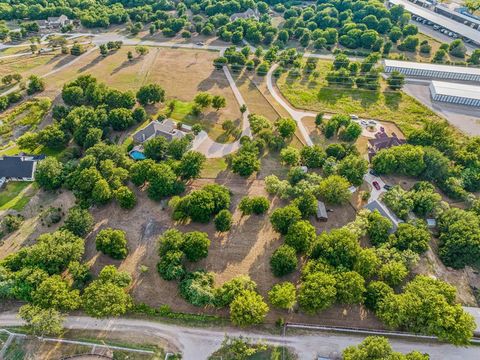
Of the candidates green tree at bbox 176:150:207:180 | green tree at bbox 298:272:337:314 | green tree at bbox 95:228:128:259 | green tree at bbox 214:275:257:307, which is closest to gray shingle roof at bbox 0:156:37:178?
green tree at bbox 95:228:128:259

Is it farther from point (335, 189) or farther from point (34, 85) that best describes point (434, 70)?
point (34, 85)

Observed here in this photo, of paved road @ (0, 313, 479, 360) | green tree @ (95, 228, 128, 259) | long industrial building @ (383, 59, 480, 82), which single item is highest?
long industrial building @ (383, 59, 480, 82)

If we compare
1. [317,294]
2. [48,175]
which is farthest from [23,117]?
[317,294]

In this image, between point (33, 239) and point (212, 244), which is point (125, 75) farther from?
→ point (212, 244)

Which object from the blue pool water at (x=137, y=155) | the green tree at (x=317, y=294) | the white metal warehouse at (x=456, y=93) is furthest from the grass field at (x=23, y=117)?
the white metal warehouse at (x=456, y=93)

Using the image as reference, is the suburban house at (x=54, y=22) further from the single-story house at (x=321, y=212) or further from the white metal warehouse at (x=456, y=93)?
the white metal warehouse at (x=456, y=93)

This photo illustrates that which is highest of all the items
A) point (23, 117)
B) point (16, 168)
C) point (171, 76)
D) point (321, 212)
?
point (171, 76)

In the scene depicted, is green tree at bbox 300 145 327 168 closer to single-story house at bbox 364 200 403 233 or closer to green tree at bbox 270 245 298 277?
single-story house at bbox 364 200 403 233
